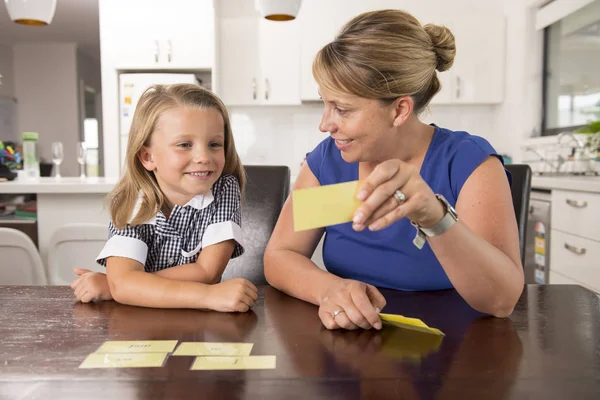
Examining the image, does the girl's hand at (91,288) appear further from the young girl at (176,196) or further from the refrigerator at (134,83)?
the refrigerator at (134,83)

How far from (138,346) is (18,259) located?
203cm

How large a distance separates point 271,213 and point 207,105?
0.43m

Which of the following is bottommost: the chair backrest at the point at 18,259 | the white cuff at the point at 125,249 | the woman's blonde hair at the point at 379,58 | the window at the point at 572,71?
the chair backrest at the point at 18,259

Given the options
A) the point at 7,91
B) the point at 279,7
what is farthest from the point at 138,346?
the point at 7,91

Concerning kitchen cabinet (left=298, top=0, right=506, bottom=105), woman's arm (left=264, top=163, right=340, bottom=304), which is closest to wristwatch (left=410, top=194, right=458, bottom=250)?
woman's arm (left=264, top=163, right=340, bottom=304)

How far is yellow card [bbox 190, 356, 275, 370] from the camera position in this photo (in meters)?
0.69

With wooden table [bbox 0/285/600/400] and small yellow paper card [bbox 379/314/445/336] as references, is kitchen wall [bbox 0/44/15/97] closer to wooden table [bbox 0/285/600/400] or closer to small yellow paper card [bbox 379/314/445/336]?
wooden table [bbox 0/285/600/400]

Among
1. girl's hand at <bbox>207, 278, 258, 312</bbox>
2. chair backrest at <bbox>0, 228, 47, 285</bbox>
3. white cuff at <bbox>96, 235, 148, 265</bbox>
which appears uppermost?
white cuff at <bbox>96, 235, 148, 265</bbox>

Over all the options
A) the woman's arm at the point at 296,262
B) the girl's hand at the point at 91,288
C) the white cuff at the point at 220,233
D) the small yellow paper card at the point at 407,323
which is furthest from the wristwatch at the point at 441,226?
the girl's hand at the point at 91,288

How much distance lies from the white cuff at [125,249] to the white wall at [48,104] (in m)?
8.68

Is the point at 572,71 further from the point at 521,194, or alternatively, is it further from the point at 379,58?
the point at 379,58

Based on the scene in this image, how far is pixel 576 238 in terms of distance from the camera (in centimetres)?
249

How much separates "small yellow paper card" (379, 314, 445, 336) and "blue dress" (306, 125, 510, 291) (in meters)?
0.31

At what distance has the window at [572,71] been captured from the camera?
337cm
